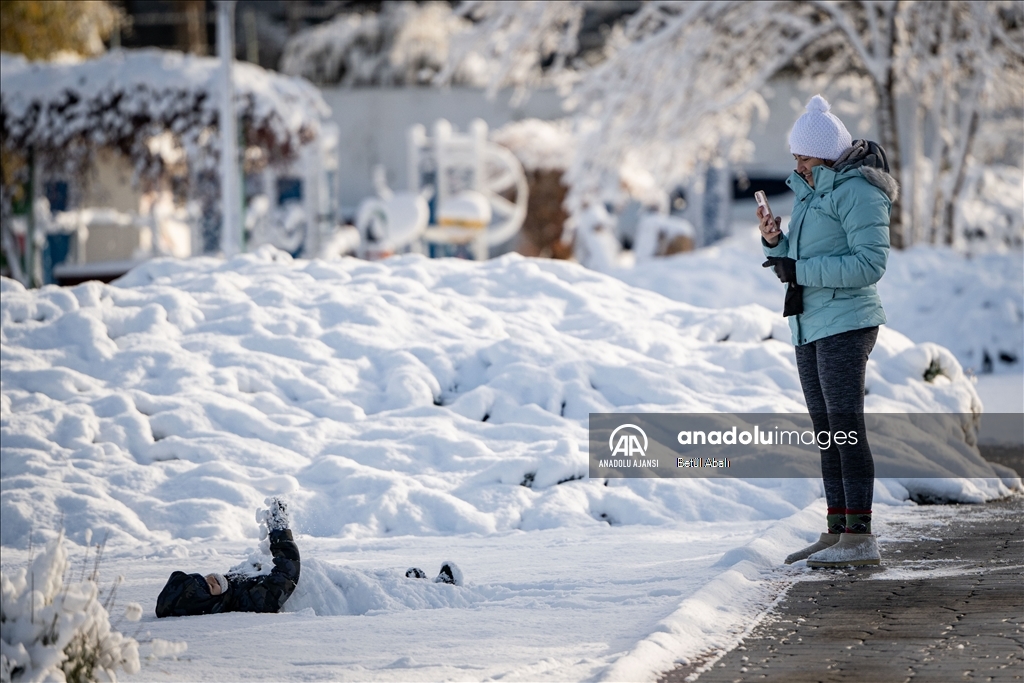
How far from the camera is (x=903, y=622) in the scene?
423cm

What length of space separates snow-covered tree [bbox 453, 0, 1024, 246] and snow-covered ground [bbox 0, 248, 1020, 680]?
4.47 metres

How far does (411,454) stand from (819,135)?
3148 millimetres

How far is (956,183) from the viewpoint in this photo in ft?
54.0

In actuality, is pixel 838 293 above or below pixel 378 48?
below

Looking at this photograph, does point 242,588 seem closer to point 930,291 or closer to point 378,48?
point 930,291

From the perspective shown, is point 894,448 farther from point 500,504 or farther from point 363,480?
point 363,480

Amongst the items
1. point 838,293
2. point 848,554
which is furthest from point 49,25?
point 848,554

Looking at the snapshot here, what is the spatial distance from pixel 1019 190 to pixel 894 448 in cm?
1518

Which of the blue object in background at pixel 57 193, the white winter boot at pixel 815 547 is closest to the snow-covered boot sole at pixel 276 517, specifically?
the white winter boot at pixel 815 547

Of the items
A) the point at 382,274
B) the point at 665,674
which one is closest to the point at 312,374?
the point at 382,274

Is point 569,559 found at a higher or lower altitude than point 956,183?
lower

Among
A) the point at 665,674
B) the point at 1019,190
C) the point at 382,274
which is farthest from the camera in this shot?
the point at 1019,190

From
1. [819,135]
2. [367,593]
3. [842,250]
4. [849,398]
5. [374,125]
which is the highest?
[374,125]

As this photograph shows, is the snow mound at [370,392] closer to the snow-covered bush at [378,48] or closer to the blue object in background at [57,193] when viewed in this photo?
the blue object in background at [57,193]
